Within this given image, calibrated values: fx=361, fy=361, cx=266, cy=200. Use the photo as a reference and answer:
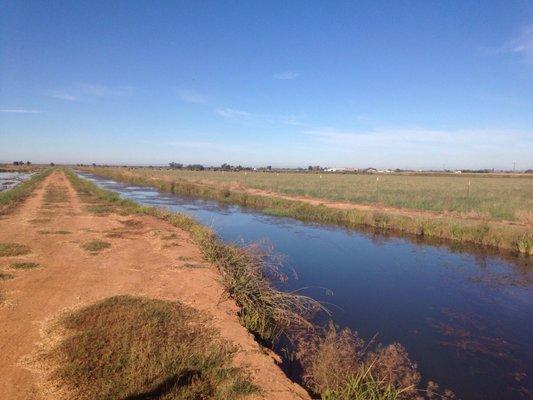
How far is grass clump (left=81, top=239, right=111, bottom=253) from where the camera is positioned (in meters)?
11.5

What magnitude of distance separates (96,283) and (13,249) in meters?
4.43

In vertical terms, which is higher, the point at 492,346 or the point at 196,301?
the point at 196,301

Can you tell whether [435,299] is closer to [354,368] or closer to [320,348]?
[320,348]

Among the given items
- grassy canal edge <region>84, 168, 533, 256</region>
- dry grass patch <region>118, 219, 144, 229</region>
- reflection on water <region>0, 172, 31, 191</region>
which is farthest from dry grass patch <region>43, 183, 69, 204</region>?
grassy canal edge <region>84, 168, 533, 256</region>

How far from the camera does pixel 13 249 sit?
1080 centimetres

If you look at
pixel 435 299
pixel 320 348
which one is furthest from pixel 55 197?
pixel 435 299

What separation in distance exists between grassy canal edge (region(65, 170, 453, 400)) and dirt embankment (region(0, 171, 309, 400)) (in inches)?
16.5

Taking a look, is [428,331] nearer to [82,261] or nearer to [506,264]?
[506,264]

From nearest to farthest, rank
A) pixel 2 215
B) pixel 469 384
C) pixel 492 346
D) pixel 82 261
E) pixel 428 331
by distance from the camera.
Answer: pixel 469 384 → pixel 492 346 → pixel 428 331 → pixel 82 261 → pixel 2 215

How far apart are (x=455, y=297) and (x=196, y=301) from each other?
7270mm

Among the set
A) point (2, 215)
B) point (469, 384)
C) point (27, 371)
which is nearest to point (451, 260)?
point (469, 384)

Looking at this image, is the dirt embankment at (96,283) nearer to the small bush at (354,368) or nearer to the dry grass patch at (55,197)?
the small bush at (354,368)

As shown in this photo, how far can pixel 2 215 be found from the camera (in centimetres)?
1753

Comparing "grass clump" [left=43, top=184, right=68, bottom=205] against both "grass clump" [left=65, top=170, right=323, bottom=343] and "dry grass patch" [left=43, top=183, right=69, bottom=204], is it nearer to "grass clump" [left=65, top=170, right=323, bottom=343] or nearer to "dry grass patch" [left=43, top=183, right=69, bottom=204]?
"dry grass patch" [left=43, top=183, right=69, bottom=204]
